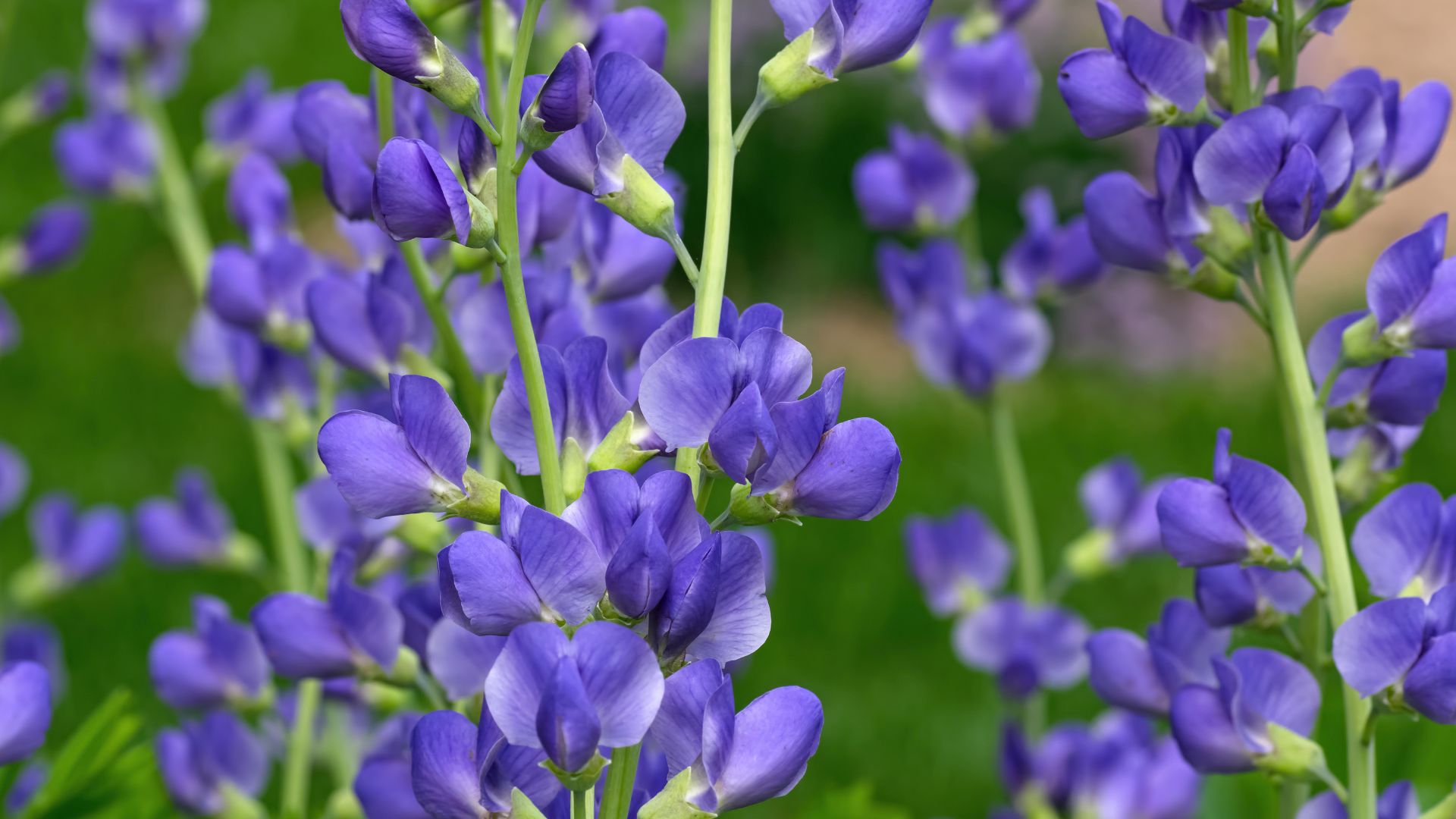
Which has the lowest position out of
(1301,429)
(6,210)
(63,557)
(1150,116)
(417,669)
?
(6,210)

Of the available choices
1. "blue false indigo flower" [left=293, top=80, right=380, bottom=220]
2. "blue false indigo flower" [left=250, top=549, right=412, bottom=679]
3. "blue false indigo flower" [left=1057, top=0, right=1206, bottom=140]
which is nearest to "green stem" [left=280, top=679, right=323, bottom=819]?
"blue false indigo flower" [left=250, top=549, right=412, bottom=679]

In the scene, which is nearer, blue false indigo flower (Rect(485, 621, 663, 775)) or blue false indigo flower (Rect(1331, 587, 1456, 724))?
blue false indigo flower (Rect(485, 621, 663, 775))

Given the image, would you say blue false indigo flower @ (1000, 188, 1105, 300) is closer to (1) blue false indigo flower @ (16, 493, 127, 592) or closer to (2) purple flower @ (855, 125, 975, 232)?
(2) purple flower @ (855, 125, 975, 232)

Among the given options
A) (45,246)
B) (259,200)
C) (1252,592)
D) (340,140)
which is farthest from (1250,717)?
(45,246)

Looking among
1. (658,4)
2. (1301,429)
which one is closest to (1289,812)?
(1301,429)

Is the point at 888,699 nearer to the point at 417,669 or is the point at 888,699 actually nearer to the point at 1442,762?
the point at 1442,762

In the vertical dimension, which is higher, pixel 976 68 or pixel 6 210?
pixel 976 68

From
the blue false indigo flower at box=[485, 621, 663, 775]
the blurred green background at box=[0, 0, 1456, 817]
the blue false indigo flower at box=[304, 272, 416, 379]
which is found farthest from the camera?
the blurred green background at box=[0, 0, 1456, 817]
